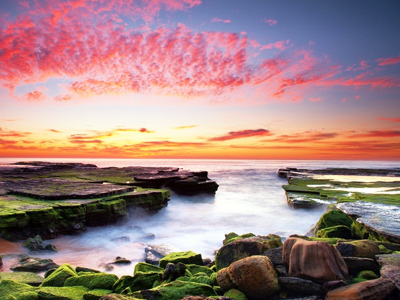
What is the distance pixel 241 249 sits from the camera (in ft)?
13.2

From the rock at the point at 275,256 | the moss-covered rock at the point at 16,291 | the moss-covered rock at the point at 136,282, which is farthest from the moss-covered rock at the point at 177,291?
the moss-covered rock at the point at 16,291

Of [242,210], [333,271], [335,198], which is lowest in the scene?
Result: [242,210]

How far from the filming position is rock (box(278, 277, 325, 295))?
2.86 metres

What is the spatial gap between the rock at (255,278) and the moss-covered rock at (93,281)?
169cm

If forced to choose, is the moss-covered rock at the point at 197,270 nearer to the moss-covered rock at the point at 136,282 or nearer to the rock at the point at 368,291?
the moss-covered rock at the point at 136,282

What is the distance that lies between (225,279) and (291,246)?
0.96 metres

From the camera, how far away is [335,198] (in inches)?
435

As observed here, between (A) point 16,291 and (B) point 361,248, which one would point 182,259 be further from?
(B) point 361,248

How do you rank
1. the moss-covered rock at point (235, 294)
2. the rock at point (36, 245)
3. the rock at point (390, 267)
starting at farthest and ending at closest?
the rock at point (36, 245)
the moss-covered rock at point (235, 294)
the rock at point (390, 267)

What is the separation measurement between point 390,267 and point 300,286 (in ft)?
3.58

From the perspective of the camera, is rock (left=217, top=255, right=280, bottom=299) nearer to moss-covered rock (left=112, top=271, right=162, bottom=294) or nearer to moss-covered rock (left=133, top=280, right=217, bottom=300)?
moss-covered rock (left=133, top=280, right=217, bottom=300)

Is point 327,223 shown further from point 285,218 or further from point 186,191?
point 186,191

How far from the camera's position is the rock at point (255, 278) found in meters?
3.03

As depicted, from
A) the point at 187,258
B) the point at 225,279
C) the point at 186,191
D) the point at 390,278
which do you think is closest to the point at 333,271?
the point at 390,278
